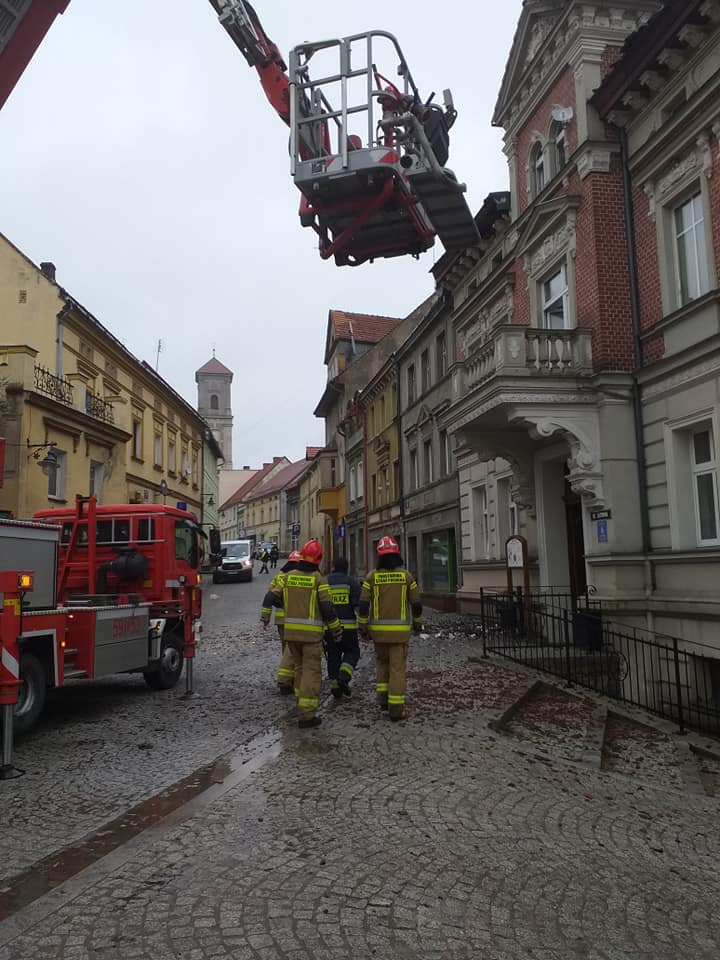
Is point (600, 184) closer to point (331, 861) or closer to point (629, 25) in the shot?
point (629, 25)

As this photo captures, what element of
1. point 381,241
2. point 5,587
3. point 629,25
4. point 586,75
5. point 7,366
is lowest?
point 5,587

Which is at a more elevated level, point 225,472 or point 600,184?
point 225,472

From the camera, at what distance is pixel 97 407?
2761 cm

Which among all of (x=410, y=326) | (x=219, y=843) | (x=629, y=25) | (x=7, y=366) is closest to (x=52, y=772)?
(x=219, y=843)

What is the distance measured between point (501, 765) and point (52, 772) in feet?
12.3

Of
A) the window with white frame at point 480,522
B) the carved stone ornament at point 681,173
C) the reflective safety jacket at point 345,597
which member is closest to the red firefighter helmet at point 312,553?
the reflective safety jacket at point 345,597

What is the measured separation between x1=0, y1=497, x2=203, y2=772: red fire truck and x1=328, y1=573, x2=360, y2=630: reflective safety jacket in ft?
7.45

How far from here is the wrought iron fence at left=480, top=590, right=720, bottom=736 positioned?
33.3 ft

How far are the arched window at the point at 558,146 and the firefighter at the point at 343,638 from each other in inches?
347

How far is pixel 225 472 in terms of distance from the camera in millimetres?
126312

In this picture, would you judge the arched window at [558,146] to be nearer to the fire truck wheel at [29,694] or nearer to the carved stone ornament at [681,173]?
the carved stone ornament at [681,173]

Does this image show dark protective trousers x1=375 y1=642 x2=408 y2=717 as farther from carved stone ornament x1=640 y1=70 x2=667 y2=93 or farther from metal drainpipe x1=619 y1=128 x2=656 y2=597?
carved stone ornament x1=640 y1=70 x2=667 y2=93

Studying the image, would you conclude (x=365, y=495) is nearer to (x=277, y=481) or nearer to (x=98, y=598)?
(x=98, y=598)

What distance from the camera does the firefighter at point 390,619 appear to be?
318 inches
